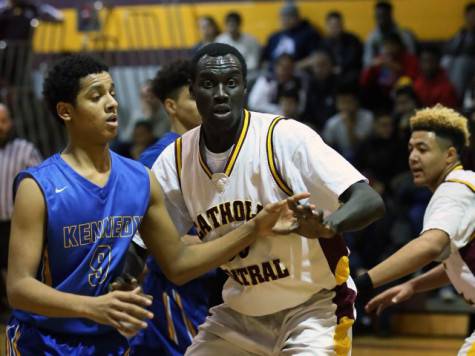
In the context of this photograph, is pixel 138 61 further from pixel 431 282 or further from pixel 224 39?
pixel 431 282

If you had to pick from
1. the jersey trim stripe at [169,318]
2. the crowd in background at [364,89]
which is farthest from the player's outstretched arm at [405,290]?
the crowd in background at [364,89]

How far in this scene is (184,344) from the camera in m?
5.29

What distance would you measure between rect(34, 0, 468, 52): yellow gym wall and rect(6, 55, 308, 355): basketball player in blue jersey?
951 cm

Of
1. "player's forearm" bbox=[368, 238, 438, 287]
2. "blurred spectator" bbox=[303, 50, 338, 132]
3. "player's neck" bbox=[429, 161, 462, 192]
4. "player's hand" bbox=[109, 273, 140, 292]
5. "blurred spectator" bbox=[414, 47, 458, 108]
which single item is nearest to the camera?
"player's hand" bbox=[109, 273, 140, 292]

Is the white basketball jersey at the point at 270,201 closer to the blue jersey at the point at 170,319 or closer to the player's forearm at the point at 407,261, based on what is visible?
the player's forearm at the point at 407,261

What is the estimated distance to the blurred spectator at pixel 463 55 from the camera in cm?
1170

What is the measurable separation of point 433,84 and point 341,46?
4.95ft

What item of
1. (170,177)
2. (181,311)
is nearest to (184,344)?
(181,311)

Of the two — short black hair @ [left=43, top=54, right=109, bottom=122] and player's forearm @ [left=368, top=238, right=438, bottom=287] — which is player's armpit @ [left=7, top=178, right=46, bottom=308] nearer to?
short black hair @ [left=43, top=54, right=109, bottom=122]

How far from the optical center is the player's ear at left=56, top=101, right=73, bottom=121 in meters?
4.23

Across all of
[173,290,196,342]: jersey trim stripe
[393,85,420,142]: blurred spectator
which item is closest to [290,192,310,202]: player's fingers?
[173,290,196,342]: jersey trim stripe

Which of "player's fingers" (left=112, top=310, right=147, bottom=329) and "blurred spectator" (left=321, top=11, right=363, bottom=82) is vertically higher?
"blurred spectator" (left=321, top=11, right=363, bottom=82)

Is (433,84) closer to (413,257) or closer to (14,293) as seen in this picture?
(413,257)

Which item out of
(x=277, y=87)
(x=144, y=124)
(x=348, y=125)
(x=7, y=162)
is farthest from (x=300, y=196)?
(x=277, y=87)
